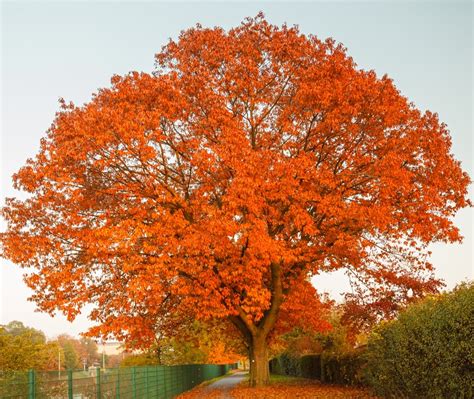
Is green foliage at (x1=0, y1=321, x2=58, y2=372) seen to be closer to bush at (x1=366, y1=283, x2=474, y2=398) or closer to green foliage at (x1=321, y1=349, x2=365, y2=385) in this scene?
green foliage at (x1=321, y1=349, x2=365, y2=385)

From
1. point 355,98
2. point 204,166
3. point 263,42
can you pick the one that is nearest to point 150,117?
point 204,166

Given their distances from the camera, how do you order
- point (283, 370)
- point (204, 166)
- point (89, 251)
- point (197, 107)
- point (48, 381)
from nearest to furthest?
point (48, 381) → point (89, 251) → point (204, 166) → point (197, 107) → point (283, 370)

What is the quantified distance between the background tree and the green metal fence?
234cm

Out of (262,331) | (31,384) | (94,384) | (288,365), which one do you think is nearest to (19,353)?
(262,331)

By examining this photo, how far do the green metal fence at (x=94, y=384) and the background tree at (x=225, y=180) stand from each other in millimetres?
2338

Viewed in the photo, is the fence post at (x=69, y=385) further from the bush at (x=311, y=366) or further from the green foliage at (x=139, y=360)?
the green foliage at (x=139, y=360)

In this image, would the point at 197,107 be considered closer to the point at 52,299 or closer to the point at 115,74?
the point at 115,74

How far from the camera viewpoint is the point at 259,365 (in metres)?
25.7

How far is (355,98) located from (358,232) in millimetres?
5906

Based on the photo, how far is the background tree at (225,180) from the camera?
64.1 ft

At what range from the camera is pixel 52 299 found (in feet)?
69.0

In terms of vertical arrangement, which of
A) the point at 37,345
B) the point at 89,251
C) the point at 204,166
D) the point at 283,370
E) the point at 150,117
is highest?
the point at 150,117

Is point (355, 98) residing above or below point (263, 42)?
below

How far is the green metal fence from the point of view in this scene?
9.84 m
